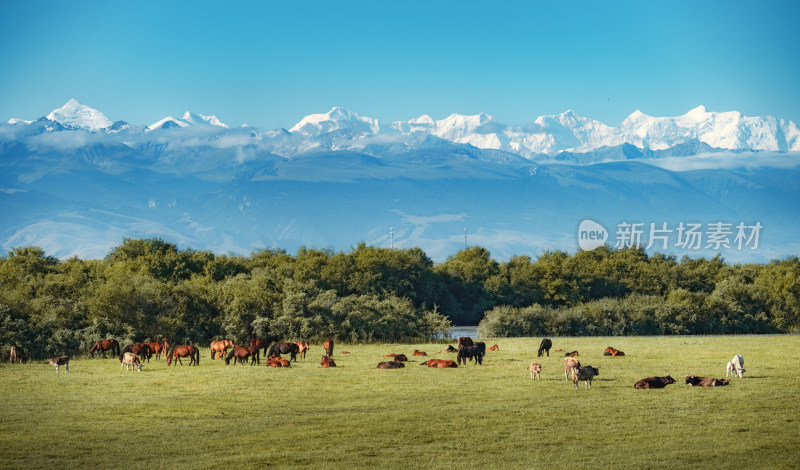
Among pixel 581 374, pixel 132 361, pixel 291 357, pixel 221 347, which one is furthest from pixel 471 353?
pixel 132 361

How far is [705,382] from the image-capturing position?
88.1ft

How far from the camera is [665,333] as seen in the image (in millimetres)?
66625

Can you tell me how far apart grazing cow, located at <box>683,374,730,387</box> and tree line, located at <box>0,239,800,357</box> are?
27.3 metres

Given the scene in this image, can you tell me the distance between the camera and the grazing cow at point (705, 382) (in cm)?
2672

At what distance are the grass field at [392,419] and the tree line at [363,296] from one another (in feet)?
46.2

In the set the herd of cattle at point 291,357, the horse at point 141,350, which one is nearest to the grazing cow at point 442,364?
the herd of cattle at point 291,357

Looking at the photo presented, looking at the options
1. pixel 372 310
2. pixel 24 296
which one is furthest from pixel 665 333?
pixel 24 296

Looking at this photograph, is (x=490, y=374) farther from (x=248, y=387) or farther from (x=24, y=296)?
(x=24, y=296)

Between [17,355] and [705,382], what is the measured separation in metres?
29.4

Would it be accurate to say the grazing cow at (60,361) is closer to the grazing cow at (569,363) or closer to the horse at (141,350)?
the horse at (141,350)

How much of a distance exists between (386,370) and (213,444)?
48.0 ft

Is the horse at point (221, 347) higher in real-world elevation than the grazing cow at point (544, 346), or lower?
lower

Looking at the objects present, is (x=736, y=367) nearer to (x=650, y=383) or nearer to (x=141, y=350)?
(x=650, y=383)

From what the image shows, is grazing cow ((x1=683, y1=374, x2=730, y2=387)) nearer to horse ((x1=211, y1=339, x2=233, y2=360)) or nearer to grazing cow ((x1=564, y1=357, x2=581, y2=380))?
grazing cow ((x1=564, y1=357, x2=581, y2=380))
